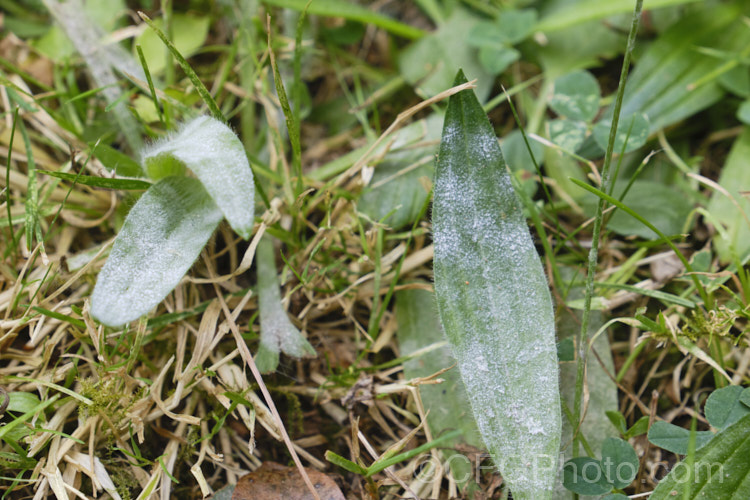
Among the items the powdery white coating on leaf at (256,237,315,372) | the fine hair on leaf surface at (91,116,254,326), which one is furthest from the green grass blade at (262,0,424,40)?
the powdery white coating on leaf at (256,237,315,372)

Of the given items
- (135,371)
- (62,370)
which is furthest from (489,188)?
(62,370)

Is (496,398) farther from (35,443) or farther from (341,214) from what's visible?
(35,443)

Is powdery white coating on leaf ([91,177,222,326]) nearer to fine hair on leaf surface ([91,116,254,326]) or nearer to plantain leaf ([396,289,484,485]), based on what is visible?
fine hair on leaf surface ([91,116,254,326])

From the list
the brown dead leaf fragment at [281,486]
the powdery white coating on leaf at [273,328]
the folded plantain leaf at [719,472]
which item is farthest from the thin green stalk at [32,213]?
the folded plantain leaf at [719,472]

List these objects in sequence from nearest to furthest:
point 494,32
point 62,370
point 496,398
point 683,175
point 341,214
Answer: point 496,398, point 62,370, point 341,214, point 683,175, point 494,32

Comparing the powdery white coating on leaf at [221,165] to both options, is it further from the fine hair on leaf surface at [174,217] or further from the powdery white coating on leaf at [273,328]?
the powdery white coating on leaf at [273,328]

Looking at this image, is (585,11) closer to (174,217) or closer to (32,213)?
(174,217)
